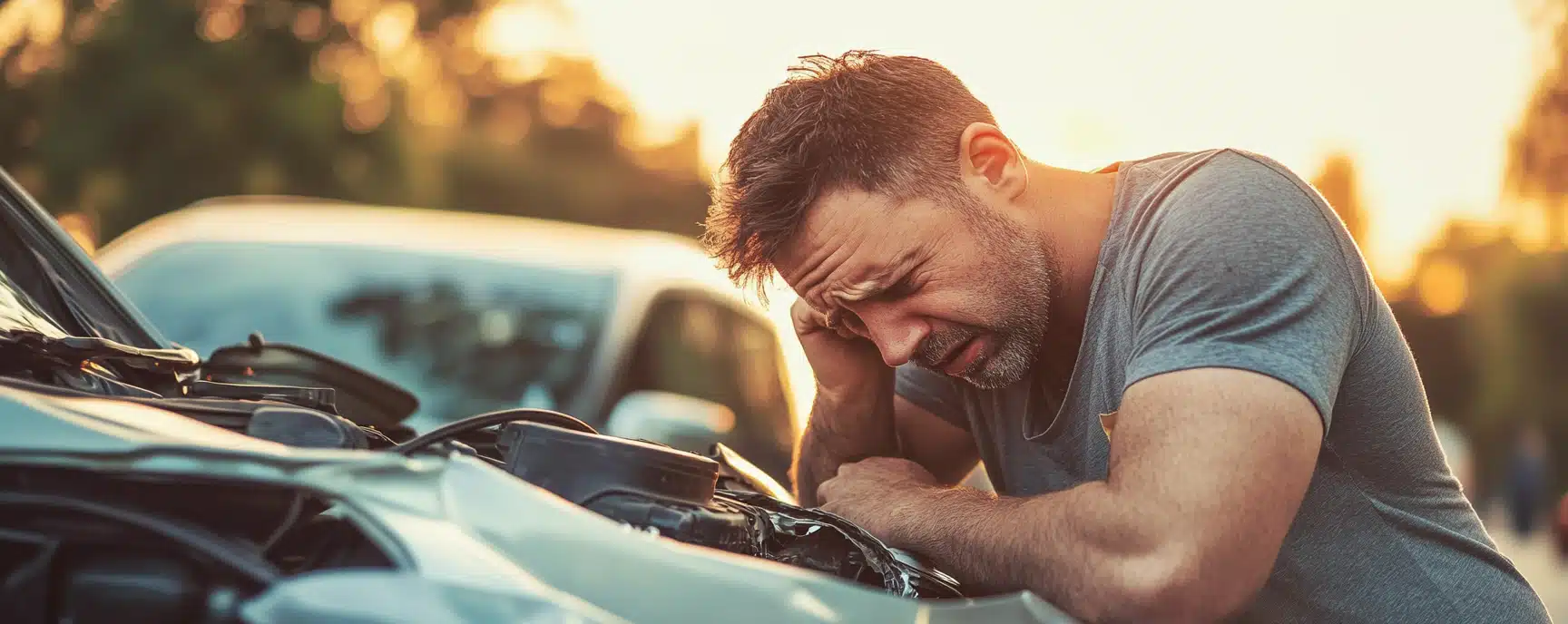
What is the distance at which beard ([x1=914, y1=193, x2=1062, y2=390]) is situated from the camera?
245 cm

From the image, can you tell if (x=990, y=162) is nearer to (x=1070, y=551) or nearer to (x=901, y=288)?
(x=901, y=288)

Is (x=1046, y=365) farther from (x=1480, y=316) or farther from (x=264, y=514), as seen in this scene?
(x=1480, y=316)

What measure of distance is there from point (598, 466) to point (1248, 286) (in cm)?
95

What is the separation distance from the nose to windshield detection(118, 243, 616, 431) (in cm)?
176

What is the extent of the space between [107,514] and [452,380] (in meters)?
2.82

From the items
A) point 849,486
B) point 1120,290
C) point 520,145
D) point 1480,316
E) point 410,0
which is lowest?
point 1480,316

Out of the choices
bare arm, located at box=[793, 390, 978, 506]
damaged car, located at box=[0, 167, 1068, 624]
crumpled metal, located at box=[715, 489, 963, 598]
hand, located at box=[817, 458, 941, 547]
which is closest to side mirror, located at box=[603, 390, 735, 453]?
bare arm, located at box=[793, 390, 978, 506]

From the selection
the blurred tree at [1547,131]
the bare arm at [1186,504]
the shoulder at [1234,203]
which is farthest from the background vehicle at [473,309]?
the blurred tree at [1547,131]

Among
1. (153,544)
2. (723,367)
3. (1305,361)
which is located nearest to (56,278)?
(153,544)

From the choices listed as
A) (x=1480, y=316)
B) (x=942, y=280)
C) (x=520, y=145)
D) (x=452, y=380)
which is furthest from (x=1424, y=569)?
(x=1480, y=316)

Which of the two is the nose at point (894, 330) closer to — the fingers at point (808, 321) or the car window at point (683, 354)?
the fingers at point (808, 321)

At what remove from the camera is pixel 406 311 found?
14.6 feet

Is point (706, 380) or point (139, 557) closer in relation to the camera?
point (139, 557)

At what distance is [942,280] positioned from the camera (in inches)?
95.5
